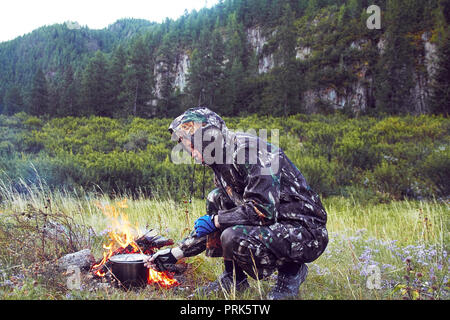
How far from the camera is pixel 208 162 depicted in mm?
2629

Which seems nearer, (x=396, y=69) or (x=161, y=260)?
(x=161, y=260)

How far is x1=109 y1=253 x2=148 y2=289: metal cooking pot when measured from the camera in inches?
110

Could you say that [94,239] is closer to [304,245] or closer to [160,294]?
[160,294]

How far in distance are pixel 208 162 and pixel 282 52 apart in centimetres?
3049

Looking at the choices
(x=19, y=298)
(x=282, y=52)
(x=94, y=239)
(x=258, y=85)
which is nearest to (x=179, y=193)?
(x=94, y=239)

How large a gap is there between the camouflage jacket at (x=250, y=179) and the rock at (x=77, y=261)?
127cm

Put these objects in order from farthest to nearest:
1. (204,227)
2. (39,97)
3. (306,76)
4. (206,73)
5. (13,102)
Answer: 1. (13,102)
2. (306,76)
3. (39,97)
4. (206,73)
5. (204,227)

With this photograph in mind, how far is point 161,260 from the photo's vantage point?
2.66 metres

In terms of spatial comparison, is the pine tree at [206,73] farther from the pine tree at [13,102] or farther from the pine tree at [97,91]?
the pine tree at [13,102]

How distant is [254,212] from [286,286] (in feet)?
2.45

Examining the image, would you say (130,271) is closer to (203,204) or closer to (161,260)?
(161,260)

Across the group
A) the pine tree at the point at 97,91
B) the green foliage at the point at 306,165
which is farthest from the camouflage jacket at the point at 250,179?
the pine tree at the point at 97,91

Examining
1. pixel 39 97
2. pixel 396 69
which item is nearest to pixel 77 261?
pixel 396 69

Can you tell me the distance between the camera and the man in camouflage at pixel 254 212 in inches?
94.9
